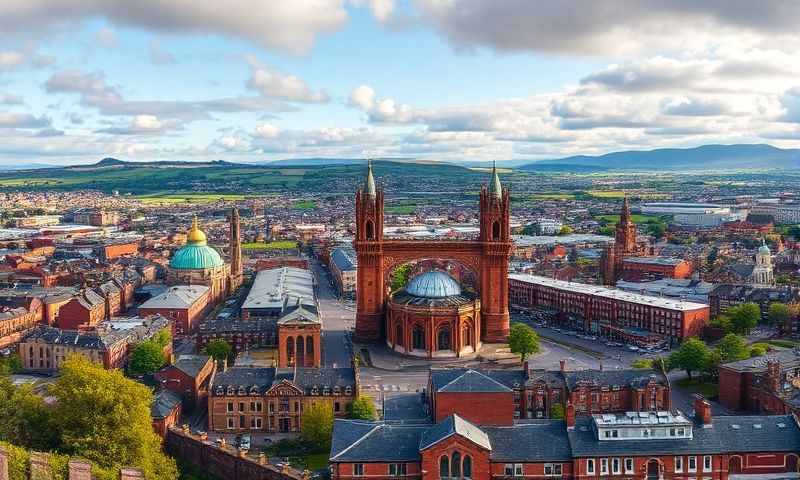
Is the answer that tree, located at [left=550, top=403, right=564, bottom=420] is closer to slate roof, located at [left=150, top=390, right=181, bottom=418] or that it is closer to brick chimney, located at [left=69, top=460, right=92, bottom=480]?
slate roof, located at [left=150, top=390, right=181, bottom=418]

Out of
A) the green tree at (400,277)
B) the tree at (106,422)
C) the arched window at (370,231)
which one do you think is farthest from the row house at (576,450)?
the green tree at (400,277)

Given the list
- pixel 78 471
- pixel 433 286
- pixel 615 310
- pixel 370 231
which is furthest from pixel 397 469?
Result: pixel 615 310

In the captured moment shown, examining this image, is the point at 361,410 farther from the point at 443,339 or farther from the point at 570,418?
the point at 443,339

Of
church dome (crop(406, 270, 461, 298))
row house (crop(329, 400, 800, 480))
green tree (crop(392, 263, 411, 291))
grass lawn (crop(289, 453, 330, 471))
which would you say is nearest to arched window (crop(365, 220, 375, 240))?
church dome (crop(406, 270, 461, 298))

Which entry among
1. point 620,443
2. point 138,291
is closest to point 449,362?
point 620,443

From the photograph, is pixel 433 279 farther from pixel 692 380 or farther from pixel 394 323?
pixel 692 380

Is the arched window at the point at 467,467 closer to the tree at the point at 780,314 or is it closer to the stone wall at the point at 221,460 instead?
the stone wall at the point at 221,460
